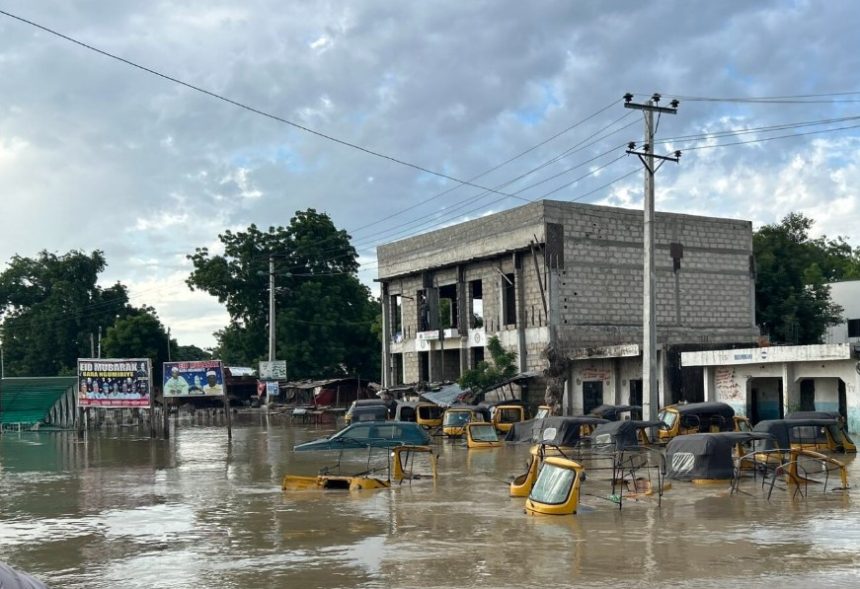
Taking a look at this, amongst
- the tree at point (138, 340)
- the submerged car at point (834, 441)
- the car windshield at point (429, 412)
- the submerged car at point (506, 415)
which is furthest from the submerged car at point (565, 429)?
the tree at point (138, 340)

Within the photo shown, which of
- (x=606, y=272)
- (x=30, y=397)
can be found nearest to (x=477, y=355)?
(x=606, y=272)

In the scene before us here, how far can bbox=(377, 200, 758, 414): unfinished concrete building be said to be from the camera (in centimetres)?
4406

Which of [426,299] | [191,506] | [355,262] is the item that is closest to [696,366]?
[426,299]

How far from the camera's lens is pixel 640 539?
1466 cm

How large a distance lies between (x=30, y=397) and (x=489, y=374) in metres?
25.1

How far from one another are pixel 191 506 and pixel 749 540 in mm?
11482

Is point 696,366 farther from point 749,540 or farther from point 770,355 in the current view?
Result: point 749,540

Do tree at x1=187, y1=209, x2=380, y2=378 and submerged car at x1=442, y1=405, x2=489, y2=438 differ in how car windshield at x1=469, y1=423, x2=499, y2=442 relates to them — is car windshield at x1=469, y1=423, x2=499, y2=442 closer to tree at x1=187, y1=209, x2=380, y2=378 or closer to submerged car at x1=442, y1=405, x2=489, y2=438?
submerged car at x1=442, y1=405, x2=489, y2=438

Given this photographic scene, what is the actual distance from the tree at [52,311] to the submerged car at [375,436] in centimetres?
6895

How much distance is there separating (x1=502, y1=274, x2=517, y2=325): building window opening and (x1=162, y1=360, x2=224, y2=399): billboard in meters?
15.3

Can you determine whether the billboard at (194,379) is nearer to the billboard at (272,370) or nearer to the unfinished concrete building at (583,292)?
the unfinished concrete building at (583,292)

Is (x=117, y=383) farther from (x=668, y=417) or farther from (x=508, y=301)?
(x=668, y=417)

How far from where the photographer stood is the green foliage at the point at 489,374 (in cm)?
4528

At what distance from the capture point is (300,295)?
68.6 metres
